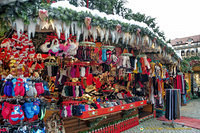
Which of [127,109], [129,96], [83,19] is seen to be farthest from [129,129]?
[83,19]

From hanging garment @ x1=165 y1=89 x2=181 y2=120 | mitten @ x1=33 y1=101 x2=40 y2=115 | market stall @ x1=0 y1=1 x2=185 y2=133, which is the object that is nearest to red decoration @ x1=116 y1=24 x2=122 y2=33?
market stall @ x1=0 y1=1 x2=185 y2=133

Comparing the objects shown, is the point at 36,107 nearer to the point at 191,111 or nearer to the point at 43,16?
the point at 43,16

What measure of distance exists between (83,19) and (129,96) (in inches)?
231

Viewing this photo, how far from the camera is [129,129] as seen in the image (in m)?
8.06

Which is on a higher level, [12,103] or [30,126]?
[12,103]

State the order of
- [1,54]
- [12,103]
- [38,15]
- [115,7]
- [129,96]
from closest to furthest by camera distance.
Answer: [38,15], [12,103], [1,54], [129,96], [115,7]

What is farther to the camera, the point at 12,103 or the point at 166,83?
the point at 166,83

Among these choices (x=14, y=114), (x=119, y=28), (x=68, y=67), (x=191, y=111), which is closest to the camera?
(x=14, y=114)

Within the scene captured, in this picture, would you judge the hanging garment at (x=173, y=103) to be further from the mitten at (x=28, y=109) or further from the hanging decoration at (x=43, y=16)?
the hanging decoration at (x=43, y=16)

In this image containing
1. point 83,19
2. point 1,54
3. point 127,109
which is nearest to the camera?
point 83,19

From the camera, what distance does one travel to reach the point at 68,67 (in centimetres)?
579

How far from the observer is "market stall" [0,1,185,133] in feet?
12.2

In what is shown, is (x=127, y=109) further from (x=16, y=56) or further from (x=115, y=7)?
(x=115, y=7)

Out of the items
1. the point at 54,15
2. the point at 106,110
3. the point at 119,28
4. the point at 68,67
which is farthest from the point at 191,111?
the point at 54,15
